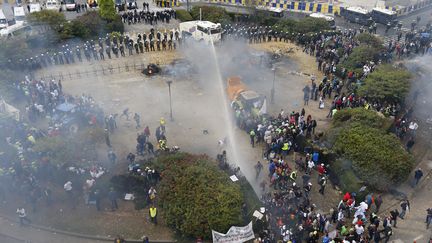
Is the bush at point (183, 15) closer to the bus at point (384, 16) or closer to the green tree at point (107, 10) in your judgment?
the green tree at point (107, 10)

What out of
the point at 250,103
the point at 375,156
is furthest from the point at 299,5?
the point at 375,156

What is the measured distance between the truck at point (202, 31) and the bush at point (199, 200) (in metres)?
21.5

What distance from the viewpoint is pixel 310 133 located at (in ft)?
79.5

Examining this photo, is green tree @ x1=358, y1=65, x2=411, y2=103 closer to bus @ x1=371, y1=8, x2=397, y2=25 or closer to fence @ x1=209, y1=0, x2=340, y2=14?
bus @ x1=371, y1=8, x2=397, y2=25

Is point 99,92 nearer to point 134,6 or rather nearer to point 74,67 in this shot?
point 74,67

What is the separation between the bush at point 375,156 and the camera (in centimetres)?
1950

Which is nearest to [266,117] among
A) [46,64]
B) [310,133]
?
[310,133]

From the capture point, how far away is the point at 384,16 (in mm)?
43500

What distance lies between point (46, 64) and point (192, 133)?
1711 centimetres

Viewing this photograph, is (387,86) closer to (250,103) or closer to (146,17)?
(250,103)

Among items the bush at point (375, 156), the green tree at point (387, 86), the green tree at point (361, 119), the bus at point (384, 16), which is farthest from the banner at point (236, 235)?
the bus at point (384, 16)

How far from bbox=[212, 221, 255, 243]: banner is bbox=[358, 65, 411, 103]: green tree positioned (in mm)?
14242

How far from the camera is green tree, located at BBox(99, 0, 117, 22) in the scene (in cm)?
4162

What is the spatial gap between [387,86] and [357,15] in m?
22.0
